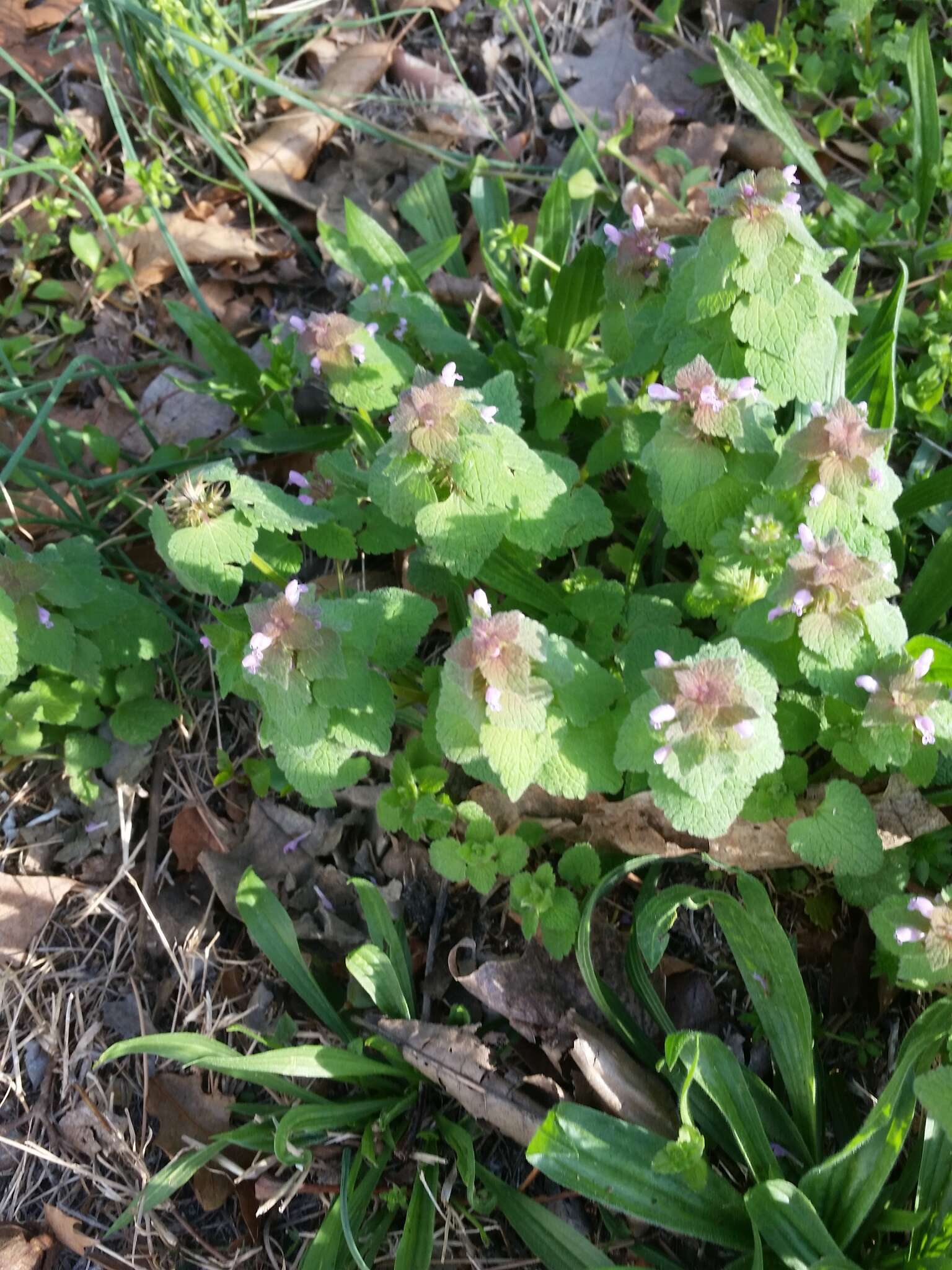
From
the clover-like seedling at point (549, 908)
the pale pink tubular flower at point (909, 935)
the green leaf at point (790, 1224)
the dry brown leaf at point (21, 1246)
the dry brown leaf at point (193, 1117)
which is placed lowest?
the dry brown leaf at point (21, 1246)

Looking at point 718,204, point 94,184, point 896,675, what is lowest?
point 896,675

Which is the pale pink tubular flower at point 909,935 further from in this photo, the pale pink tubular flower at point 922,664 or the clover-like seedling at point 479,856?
the clover-like seedling at point 479,856

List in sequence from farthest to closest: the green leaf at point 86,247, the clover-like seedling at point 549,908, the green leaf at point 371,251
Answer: the green leaf at point 86,247
the green leaf at point 371,251
the clover-like seedling at point 549,908

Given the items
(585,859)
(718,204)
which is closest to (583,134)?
(718,204)

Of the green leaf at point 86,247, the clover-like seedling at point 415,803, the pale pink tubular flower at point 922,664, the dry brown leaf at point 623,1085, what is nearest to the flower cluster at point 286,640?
the clover-like seedling at point 415,803

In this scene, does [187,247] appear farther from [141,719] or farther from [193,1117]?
[193,1117]

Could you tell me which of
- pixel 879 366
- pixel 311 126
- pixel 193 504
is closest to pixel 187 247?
pixel 311 126

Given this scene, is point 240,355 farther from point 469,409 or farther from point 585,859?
point 585,859
